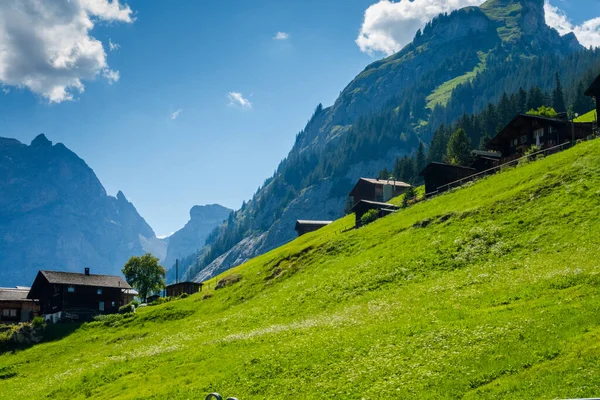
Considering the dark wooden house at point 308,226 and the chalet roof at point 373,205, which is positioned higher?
the dark wooden house at point 308,226

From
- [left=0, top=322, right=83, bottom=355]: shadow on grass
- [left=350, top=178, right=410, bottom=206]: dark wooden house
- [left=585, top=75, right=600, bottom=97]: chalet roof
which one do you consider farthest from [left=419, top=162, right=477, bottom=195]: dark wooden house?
[left=0, top=322, right=83, bottom=355]: shadow on grass

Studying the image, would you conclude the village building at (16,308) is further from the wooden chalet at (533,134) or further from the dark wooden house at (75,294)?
the wooden chalet at (533,134)

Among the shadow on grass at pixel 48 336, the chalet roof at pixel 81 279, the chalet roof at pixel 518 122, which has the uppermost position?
the chalet roof at pixel 518 122

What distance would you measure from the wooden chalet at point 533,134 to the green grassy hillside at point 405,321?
70.6ft

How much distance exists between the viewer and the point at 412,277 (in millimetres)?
45938

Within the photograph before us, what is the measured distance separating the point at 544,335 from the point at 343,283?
28934mm

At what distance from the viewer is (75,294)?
91.9 metres

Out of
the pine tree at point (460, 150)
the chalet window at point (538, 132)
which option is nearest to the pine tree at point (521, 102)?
the pine tree at point (460, 150)

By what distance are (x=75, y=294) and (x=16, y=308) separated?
15066 millimetres

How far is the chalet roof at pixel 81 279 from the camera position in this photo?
91.2m

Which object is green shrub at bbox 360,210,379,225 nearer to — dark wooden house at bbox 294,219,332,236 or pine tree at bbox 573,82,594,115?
dark wooden house at bbox 294,219,332,236

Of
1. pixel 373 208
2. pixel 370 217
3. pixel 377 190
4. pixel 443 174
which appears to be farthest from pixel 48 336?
pixel 377 190

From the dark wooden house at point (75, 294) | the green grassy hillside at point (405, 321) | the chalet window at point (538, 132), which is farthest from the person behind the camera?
the dark wooden house at point (75, 294)

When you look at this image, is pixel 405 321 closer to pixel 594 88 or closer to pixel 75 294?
pixel 594 88
